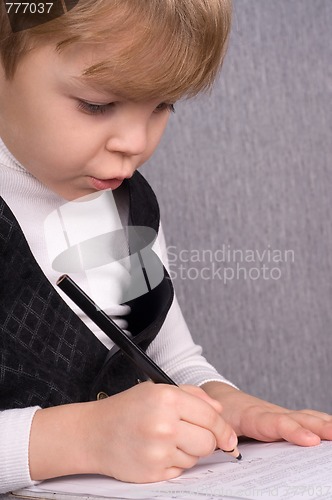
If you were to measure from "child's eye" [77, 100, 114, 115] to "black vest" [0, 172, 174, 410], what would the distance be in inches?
3.9

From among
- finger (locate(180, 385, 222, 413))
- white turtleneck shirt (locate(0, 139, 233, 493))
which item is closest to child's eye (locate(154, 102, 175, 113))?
white turtleneck shirt (locate(0, 139, 233, 493))

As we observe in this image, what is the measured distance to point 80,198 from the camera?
29.0 inches

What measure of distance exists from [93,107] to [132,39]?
6cm

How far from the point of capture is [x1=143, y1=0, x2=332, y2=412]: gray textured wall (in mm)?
1093

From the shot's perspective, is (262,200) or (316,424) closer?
(316,424)

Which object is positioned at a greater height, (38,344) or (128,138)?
(128,138)

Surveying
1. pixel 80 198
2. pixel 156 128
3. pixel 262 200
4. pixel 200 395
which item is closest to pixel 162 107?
pixel 156 128

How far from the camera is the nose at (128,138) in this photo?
2.08ft

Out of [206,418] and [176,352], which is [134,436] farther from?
[176,352]

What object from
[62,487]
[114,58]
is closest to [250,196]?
[114,58]

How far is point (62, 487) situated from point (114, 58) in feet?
0.98

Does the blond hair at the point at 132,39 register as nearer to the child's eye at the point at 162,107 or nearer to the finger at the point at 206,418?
the child's eye at the point at 162,107

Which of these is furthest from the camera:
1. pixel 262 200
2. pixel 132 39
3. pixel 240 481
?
pixel 262 200

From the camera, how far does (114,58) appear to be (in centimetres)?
61
